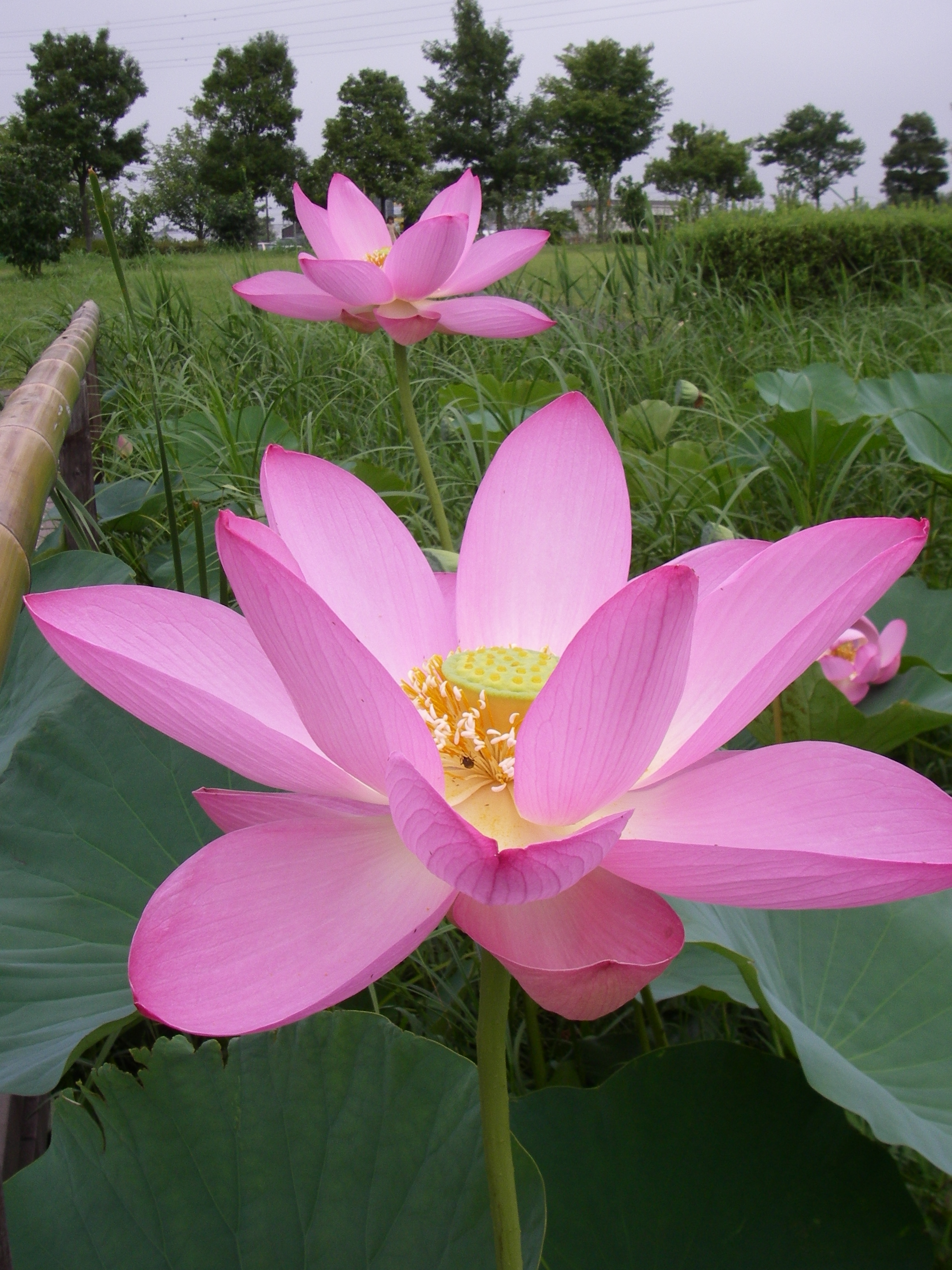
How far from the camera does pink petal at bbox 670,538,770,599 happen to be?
0.52 meters

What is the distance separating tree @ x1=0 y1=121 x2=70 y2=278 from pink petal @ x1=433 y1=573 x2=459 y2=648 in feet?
47.1

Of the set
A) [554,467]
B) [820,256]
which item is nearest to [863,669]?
[554,467]

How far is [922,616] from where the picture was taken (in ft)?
4.84

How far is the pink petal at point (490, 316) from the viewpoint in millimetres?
1152

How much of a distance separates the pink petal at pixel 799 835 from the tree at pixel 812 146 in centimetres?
5832

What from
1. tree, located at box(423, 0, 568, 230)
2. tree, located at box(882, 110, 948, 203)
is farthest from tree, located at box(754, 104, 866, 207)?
tree, located at box(423, 0, 568, 230)

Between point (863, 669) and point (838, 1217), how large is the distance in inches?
32.3

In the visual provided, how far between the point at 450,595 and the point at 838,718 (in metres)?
0.68

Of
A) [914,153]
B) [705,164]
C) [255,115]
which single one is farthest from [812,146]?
[255,115]

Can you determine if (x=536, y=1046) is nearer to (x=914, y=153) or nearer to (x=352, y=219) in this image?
(x=352, y=219)

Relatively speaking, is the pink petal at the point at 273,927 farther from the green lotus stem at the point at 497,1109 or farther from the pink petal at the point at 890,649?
the pink petal at the point at 890,649

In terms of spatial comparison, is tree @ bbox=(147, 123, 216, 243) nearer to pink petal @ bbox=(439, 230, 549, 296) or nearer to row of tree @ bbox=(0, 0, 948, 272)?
row of tree @ bbox=(0, 0, 948, 272)

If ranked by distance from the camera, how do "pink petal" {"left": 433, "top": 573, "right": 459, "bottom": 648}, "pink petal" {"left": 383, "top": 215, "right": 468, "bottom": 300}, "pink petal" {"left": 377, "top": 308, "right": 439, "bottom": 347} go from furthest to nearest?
"pink petal" {"left": 377, "top": 308, "right": 439, "bottom": 347} → "pink petal" {"left": 383, "top": 215, "right": 468, "bottom": 300} → "pink petal" {"left": 433, "top": 573, "right": 459, "bottom": 648}

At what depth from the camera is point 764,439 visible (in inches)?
91.1
